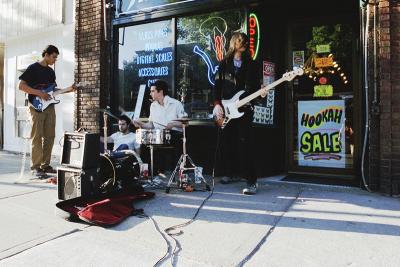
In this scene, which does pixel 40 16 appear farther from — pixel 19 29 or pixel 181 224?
pixel 181 224

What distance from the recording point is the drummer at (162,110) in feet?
18.4

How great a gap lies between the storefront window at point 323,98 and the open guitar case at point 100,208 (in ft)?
9.55

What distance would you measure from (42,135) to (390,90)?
488cm

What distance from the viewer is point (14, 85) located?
32.9 ft

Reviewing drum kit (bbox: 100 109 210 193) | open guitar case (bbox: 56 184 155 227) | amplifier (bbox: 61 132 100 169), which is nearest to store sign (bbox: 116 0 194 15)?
drum kit (bbox: 100 109 210 193)

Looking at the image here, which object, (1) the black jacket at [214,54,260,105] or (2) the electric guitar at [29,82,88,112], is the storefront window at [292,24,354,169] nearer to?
(1) the black jacket at [214,54,260,105]

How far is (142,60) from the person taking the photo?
6.86 m

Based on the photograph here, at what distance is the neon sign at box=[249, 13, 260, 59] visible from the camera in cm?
559

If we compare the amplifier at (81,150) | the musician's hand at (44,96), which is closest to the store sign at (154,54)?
the musician's hand at (44,96)

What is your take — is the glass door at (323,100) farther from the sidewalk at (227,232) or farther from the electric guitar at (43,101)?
the electric guitar at (43,101)

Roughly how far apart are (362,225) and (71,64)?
6451mm

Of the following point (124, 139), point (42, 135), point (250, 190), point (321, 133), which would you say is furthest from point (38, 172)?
point (321, 133)

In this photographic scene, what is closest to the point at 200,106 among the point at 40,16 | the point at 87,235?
the point at 87,235

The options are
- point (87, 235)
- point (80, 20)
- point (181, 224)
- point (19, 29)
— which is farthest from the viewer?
point (19, 29)
